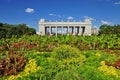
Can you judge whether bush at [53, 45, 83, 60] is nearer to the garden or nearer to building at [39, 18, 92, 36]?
the garden

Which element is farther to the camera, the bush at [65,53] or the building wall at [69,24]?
the building wall at [69,24]

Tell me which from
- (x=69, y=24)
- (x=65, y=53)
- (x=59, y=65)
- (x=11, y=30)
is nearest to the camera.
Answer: (x=59, y=65)

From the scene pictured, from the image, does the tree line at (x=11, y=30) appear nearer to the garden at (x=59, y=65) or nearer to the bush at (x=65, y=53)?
the garden at (x=59, y=65)

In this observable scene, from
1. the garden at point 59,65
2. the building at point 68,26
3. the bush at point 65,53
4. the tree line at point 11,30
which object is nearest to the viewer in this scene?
the garden at point 59,65

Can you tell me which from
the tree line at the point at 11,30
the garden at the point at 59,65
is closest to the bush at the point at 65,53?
the garden at the point at 59,65

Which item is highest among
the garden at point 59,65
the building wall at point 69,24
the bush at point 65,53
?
the building wall at point 69,24

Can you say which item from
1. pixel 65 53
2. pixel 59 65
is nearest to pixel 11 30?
pixel 65 53

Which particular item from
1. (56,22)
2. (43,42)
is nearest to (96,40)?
(43,42)

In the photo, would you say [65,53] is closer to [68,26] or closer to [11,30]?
[11,30]

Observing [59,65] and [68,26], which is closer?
[59,65]

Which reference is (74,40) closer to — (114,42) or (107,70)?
(114,42)

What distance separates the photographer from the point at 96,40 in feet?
78.4

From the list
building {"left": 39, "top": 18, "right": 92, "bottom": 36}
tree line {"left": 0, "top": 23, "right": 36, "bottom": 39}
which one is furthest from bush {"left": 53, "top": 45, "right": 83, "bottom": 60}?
building {"left": 39, "top": 18, "right": 92, "bottom": 36}

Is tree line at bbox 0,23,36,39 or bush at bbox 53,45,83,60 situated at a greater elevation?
tree line at bbox 0,23,36,39
